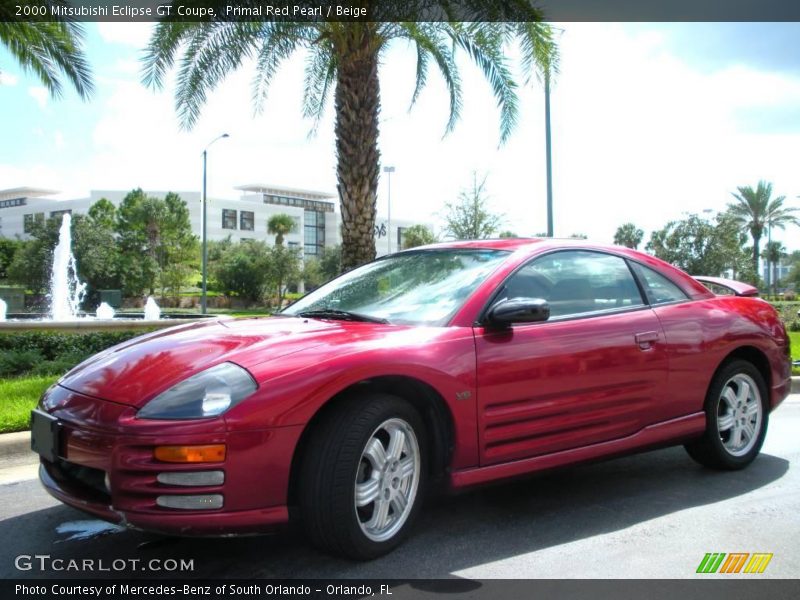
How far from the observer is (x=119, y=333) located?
11.0 meters

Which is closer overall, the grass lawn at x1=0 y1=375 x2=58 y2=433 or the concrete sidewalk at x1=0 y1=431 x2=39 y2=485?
the concrete sidewalk at x1=0 y1=431 x2=39 y2=485

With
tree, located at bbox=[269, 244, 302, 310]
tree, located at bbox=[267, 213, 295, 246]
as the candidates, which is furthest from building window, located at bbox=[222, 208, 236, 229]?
tree, located at bbox=[269, 244, 302, 310]

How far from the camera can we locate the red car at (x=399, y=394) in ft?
9.53

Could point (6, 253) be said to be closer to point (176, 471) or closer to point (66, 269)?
point (66, 269)

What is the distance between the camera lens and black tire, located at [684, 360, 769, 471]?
15.4 ft

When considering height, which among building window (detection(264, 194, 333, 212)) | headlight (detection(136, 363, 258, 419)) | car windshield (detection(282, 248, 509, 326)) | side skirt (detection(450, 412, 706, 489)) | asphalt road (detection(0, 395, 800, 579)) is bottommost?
asphalt road (detection(0, 395, 800, 579))

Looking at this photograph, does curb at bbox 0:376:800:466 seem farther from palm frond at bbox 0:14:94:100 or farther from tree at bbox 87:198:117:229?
tree at bbox 87:198:117:229

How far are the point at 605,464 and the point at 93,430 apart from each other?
3.46 m

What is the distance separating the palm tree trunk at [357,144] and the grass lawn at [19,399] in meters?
4.39

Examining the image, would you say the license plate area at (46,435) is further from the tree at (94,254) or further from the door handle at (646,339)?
the tree at (94,254)

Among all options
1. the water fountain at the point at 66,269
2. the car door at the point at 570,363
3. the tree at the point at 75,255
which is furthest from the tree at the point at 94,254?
the car door at the point at 570,363

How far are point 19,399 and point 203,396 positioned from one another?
4.73m

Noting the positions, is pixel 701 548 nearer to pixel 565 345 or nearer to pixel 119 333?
pixel 565 345

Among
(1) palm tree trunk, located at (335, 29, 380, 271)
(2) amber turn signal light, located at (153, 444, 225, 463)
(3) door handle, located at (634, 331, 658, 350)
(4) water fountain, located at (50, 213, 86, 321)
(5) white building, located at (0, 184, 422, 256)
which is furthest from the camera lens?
(5) white building, located at (0, 184, 422, 256)
